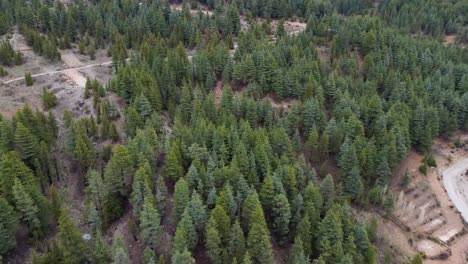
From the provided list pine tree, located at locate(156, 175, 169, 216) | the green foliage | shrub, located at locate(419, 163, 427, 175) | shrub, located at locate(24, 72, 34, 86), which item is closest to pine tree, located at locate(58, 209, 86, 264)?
pine tree, located at locate(156, 175, 169, 216)

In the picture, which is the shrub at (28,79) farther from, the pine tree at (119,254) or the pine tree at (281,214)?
the pine tree at (281,214)

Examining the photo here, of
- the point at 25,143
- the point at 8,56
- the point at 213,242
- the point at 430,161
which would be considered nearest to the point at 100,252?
the point at 213,242

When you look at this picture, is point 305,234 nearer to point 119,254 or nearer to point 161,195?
point 161,195

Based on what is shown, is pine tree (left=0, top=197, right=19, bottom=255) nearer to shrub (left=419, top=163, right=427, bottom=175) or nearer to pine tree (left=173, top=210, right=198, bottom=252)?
pine tree (left=173, top=210, right=198, bottom=252)

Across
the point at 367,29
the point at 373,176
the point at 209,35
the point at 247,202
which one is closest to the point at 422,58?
the point at 367,29

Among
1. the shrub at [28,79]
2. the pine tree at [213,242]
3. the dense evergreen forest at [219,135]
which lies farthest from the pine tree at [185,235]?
the shrub at [28,79]
